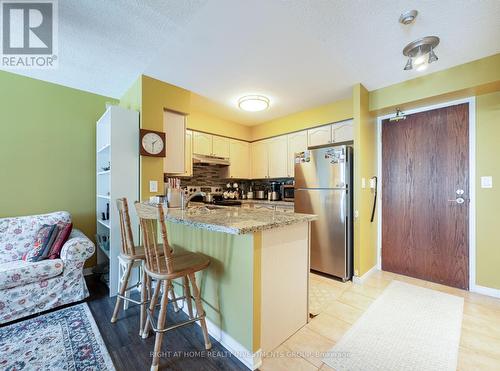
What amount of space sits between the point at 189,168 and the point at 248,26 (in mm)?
2266

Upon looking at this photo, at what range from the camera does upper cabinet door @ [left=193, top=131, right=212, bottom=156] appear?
372 cm

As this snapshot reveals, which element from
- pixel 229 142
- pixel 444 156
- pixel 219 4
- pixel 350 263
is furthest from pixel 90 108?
pixel 444 156

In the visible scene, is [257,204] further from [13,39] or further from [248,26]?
[13,39]

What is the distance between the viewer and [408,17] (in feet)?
5.46

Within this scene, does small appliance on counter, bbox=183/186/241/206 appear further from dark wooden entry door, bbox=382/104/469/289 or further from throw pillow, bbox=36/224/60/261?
dark wooden entry door, bbox=382/104/469/289

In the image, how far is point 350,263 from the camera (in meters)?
2.87

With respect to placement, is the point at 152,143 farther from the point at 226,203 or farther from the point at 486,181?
the point at 486,181

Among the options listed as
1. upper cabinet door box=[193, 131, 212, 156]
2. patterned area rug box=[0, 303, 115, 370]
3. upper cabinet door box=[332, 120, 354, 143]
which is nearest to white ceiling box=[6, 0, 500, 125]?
upper cabinet door box=[332, 120, 354, 143]

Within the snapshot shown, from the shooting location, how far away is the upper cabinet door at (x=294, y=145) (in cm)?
381

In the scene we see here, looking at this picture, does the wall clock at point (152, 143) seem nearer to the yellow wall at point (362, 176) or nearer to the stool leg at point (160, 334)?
the stool leg at point (160, 334)

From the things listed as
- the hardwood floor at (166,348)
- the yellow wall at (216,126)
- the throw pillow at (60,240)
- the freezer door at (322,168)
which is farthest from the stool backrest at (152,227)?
the yellow wall at (216,126)

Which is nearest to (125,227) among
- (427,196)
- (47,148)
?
(47,148)

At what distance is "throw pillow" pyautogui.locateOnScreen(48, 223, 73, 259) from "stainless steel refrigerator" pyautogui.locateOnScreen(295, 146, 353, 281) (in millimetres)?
2890

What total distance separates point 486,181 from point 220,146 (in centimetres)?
366
